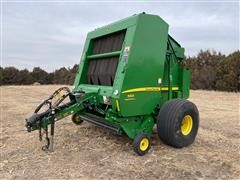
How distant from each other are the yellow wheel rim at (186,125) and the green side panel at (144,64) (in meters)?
0.63

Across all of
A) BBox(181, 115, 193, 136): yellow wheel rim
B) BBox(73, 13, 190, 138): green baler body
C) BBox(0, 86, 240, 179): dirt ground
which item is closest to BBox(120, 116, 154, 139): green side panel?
BBox(73, 13, 190, 138): green baler body

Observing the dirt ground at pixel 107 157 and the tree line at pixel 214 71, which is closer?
the dirt ground at pixel 107 157

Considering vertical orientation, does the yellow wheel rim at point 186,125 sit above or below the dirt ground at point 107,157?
above

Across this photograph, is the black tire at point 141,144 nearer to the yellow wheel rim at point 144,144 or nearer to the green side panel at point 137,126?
the yellow wheel rim at point 144,144

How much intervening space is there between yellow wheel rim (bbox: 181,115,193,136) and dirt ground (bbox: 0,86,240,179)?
11.7 inches

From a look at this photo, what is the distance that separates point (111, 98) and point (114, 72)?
69 cm

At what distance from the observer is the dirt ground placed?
12.6ft

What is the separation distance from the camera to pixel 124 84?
4445 mm

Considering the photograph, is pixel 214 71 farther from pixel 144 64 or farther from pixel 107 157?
pixel 107 157

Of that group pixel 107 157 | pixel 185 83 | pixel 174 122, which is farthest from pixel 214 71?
pixel 107 157

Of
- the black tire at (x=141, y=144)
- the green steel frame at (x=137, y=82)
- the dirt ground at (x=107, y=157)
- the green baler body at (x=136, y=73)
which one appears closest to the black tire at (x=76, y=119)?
the dirt ground at (x=107, y=157)

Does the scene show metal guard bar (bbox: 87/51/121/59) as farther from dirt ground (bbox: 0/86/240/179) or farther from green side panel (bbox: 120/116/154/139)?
dirt ground (bbox: 0/86/240/179)

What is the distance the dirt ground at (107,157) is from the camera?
385 cm

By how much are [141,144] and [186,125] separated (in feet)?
3.68
